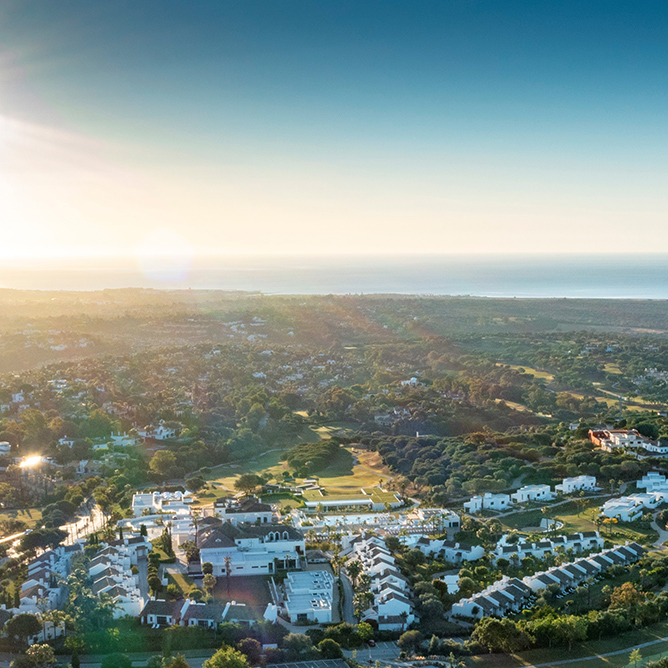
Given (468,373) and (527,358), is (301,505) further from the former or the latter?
(527,358)

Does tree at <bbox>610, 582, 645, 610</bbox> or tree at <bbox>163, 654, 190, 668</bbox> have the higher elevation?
tree at <bbox>610, 582, 645, 610</bbox>

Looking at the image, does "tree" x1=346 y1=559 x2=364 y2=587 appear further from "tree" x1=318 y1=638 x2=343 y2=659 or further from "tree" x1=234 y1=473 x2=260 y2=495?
"tree" x1=234 y1=473 x2=260 y2=495

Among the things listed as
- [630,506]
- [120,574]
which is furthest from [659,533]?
[120,574]

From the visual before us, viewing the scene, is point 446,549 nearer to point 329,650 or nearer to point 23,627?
point 329,650

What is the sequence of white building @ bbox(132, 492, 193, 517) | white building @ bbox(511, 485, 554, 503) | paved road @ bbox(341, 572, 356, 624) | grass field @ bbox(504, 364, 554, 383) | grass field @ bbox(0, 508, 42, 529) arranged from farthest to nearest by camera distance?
1. grass field @ bbox(504, 364, 554, 383)
2. white building @ bbox(511, 485, 554, 503)
3. white building @ bbox(132, 492, 193, 517)
4. grass field @ bbox(0, 508, 42, 529)
5. paved road @ bbox(341, 572, 356, 624)

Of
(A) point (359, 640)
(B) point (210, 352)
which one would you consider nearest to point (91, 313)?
(B) point (210, 352)

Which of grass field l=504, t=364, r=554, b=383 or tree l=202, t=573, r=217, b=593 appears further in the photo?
grass field l=504, t=364, r=554, b=383

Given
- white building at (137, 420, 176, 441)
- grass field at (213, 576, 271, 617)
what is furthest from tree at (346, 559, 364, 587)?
→ white building at (137, 420, 176, 441)

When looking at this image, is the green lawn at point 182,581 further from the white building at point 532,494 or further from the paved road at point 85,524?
the white building at point 532,494
